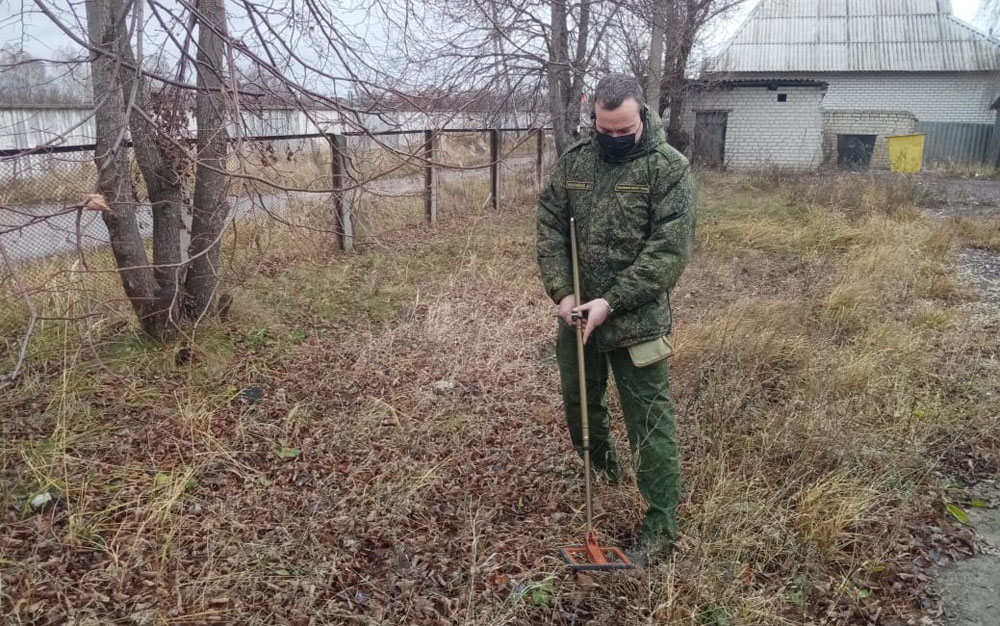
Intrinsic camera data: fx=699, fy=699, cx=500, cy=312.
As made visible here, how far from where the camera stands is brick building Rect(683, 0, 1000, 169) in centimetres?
1998

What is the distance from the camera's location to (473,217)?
10.7 metres

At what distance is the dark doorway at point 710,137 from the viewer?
65.6 ft

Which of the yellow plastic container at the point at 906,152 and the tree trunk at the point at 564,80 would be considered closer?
the tree trunk at the point at 564,80

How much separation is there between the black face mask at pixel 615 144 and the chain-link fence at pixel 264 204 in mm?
805

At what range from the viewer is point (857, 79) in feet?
85.7

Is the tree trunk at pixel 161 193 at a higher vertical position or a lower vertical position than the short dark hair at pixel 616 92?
lower

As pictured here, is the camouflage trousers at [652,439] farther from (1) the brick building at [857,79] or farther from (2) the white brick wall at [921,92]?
(2) the white brick wall at [921,92]

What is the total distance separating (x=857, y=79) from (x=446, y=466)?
2805 cm

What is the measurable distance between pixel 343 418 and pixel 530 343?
177 centimetres

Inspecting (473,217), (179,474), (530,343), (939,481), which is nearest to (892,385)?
(939,481)

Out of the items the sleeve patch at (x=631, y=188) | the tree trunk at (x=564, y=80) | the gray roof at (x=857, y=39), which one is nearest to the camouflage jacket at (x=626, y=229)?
the sleeve patch at (x=631, y=188)

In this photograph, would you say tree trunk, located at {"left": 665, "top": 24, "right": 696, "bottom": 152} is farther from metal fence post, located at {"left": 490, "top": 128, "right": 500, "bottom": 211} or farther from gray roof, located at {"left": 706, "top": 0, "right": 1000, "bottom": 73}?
gray roof, located at {"left": 706, "top": 0, "right": 1000, "bottom": 73}

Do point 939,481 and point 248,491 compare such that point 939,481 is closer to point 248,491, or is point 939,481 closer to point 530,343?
point 530,343

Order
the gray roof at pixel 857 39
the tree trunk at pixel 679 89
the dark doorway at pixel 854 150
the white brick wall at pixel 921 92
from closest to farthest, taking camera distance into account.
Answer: the tree trunk at pixel 679 89 → the dark doorway at pixel 854 150 → the white brick wall at pixel 921 92 → the gray roof at pixel 857 39
